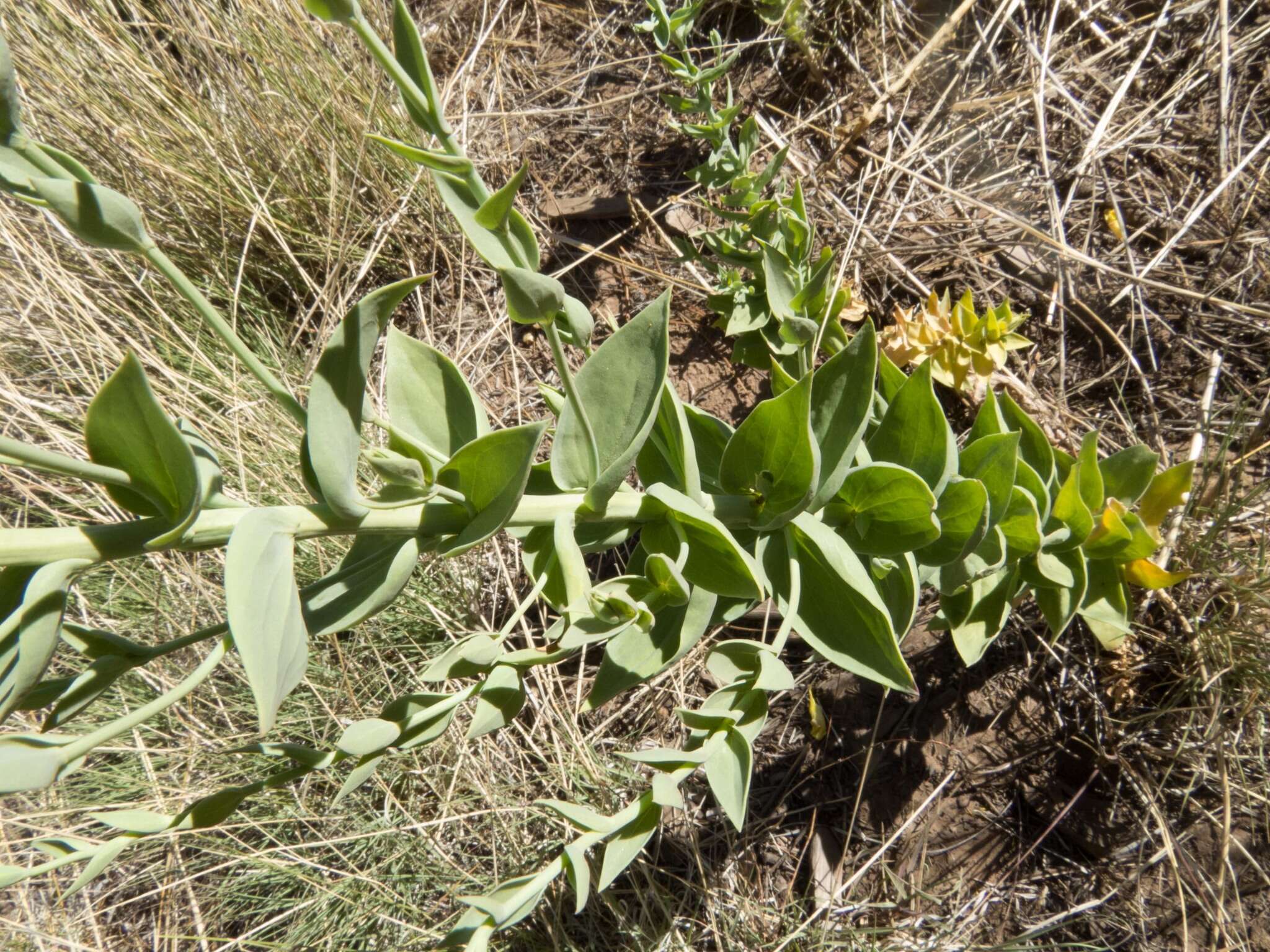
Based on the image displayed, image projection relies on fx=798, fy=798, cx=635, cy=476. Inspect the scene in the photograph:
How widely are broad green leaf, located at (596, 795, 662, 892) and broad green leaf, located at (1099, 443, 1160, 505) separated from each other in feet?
3.10

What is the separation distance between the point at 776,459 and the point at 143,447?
2.28ft

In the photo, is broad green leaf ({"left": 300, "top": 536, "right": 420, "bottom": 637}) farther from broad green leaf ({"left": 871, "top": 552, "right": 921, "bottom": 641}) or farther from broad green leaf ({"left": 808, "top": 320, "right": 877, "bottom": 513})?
broad green leaf ({"left": 871, "top": 552, "right": 921, "bottom": 641})

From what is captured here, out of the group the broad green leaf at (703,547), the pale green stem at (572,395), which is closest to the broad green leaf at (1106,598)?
the broad green leaf at (703,547)

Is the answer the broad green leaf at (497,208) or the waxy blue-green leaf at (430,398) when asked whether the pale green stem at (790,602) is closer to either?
the waxy blue-green leaf at (430,398)

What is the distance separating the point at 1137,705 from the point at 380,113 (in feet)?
7.31

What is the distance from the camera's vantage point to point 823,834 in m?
1.71

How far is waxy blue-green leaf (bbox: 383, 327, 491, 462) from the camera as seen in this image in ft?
3.07

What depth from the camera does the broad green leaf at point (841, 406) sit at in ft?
3.19

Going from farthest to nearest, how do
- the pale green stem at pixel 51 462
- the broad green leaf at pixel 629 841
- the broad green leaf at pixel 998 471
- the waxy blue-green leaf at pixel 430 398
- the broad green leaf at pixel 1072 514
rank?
the broad green leaf at pixel 1072 514 < the broad green leaf at pixel 998 471 < the waxy blue-green leaf at pixel 430 398 < the broad green leaf at pixel 629 841 < the pale green stem at pixel 51 462

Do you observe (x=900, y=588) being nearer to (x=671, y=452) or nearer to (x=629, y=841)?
(x=671, y=452)

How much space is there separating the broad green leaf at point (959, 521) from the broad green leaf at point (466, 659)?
0.60 m

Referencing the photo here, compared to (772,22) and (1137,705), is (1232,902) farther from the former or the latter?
(772,22)

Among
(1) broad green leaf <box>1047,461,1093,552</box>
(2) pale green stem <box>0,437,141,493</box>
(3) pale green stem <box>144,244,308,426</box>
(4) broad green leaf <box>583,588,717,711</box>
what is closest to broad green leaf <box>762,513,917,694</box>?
(4) broad green leaf <box>583,588,717,711</box>

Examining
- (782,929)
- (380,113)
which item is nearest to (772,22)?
(380,113)
